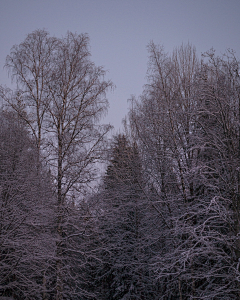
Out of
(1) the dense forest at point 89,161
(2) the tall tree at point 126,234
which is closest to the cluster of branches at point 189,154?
(1) the dense forest at point 89,161

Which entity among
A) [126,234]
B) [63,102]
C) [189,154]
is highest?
[63,102]

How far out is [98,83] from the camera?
11664mm

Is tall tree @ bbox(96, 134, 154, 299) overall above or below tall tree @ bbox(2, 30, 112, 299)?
below

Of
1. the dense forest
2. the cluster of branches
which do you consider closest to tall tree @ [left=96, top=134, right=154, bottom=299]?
the dense forest

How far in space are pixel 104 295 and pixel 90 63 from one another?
500 inches

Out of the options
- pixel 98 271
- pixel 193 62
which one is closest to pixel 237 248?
pixel 193 62

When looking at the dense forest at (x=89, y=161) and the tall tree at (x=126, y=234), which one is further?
the tall tree at (x=126, y=234)

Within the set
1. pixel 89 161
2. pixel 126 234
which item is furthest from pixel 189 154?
pixel 126 234

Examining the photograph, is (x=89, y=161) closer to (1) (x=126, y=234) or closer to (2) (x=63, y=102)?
(2) (x=63, y=102)

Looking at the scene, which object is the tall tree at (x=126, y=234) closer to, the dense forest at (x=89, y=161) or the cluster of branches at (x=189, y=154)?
the dense forest at (x=89, y=161)

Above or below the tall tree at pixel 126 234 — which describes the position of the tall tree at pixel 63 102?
above

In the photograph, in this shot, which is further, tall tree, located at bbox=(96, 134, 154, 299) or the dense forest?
tall tree, located at bbox=(96, 134, 154, 299)

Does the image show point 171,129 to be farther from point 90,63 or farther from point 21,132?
point 21,132

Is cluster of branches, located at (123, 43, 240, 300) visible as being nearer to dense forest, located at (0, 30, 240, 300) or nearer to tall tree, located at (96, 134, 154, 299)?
dense forest, located at (0, 30, 240, 300)
